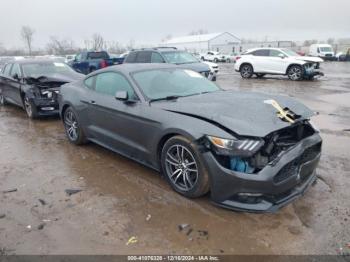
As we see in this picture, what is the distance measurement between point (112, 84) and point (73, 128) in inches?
59.9

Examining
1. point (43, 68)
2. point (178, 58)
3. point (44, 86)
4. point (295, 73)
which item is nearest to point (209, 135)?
point (44, 86)

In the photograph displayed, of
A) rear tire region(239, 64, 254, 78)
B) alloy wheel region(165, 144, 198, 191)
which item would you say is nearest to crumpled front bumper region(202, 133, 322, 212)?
alloy wheel region(165, 144, 198, 191)

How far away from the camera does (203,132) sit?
3609mm

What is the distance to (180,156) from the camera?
12.9ft

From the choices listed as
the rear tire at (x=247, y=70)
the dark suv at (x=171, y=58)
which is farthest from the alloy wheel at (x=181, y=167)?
the rear tire at (x=247, y=70)

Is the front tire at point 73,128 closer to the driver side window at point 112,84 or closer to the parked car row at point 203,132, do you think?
the parked car row at point 203,132

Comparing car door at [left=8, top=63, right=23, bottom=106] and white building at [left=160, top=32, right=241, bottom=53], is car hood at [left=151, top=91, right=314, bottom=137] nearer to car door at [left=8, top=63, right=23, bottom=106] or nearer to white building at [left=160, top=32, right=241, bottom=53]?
Answer: car door at [left=8, top=63, right=23, bottom=106]

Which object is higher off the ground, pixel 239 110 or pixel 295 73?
pixel 239 110

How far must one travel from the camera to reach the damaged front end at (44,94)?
8.33m

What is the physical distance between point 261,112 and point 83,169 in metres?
2.83

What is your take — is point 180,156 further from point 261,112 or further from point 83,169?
point 83,169

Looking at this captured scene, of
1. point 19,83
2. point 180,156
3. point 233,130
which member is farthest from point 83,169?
point 19,83

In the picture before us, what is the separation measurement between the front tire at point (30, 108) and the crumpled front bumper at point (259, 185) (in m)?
6.20

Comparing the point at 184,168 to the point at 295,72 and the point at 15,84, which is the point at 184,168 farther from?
the point at 295,72
